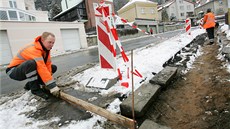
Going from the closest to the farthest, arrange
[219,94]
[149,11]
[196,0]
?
[219,94] → [149,11] → [196,0]

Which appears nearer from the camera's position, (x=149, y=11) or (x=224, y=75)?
(x=224, y=75)

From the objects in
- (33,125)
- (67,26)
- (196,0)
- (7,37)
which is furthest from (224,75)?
(196,0)

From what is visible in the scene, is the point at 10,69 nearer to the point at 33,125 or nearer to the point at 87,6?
the point at 33,125

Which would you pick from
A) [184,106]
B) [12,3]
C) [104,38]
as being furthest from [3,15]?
[184,106]

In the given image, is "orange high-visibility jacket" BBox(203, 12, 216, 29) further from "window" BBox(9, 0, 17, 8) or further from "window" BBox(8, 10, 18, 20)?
"window" BBox(9, 0, 17, 8)

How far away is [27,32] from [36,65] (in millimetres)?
15518

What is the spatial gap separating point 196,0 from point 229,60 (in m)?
86.7

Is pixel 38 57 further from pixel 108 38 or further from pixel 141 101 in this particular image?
pixel 141 101

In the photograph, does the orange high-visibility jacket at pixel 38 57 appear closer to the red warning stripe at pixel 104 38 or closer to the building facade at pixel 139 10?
the red warning stripe at pixel 104 38

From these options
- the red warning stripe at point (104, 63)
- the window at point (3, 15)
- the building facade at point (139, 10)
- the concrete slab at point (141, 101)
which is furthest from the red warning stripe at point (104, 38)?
the building facade at point (139, 10)

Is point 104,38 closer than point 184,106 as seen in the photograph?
No

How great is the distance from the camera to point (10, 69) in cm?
303

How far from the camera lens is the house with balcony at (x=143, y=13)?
3946cm

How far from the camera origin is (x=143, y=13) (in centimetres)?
4284
